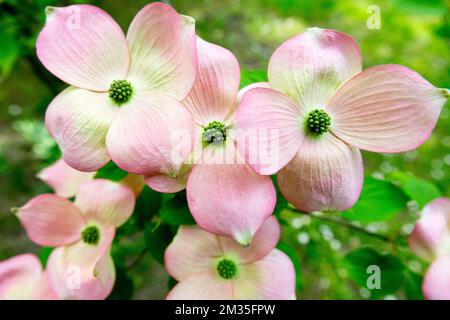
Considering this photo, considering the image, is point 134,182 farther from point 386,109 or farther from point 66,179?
point 386,109

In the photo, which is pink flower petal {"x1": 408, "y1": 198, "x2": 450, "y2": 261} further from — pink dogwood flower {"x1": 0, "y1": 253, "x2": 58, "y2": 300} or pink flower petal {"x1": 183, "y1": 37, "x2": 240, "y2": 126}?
pink dogwood flower {"x1": 0, "y1": 253, "x2": 58, "y2": 300}

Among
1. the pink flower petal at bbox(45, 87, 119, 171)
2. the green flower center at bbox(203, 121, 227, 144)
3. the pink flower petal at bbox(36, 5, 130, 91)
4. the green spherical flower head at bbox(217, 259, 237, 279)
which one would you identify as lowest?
the green spherical flower head at bbox(217, 259, 237, 279)

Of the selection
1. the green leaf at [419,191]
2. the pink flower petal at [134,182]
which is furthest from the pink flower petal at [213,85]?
the green leaf at [419,191]

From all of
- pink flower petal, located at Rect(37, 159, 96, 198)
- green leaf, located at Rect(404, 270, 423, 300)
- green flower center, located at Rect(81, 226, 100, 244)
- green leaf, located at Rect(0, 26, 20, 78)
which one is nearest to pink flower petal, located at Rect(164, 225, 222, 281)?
green flower center, located at Rect(81, 226, 100, 244)

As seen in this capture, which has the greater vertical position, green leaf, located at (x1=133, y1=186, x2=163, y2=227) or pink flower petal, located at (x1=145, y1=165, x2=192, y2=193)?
pink flower petal, located at (x1=145, y1=165, x2=192, y2=193)

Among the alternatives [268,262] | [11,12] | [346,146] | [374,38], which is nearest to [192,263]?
[268,262]
